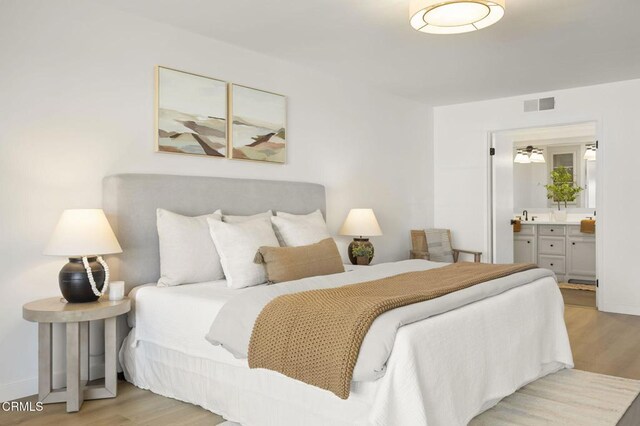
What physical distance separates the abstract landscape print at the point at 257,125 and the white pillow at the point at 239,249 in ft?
2.92

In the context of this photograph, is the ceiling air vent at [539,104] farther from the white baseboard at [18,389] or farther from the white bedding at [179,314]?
the white baseboard at [18,389]

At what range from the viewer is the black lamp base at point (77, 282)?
2898 millimetres

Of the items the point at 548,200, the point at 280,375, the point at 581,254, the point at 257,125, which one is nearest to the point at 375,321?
the point at 280,375

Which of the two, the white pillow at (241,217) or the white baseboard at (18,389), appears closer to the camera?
the white baseboard at (18,389)

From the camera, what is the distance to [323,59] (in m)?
4.62

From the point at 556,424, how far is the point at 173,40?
341 cm

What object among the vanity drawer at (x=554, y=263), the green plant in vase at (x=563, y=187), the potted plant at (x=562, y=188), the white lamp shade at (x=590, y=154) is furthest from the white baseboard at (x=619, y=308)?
the white lamp shade at (x=590, y=154)

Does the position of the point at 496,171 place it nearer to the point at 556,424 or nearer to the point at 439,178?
the point at 439,178

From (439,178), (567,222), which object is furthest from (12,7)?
(567,222)

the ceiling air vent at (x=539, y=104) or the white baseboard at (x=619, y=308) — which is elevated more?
the ceiling air vent at (x=539, y=104)

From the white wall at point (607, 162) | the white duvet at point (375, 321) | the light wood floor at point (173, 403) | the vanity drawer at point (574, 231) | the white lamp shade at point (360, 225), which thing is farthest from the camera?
the vanity drawer at point (574, 231)

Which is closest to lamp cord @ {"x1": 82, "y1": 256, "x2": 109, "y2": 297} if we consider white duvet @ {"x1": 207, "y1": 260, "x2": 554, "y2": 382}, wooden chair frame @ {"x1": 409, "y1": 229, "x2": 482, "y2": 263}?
white duvet @ {"x1": 207, "y1": 260, "x2": 554, "y2": 382}

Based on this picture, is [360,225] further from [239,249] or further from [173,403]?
[173,403]

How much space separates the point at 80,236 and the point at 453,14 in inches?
97.0
